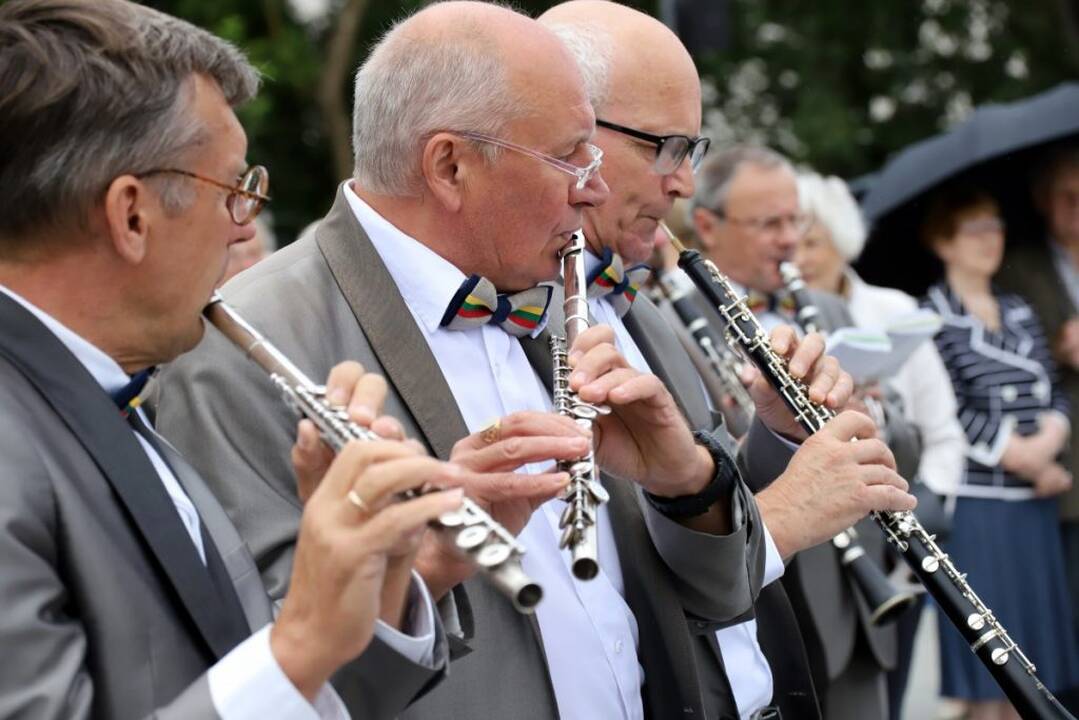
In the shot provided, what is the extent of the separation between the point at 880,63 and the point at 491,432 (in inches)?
658

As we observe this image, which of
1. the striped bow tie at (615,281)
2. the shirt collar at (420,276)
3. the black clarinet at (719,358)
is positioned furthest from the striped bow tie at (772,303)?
the shirt collar at (420,276)

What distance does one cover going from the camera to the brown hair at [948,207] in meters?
6.95

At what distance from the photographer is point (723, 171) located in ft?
19.6

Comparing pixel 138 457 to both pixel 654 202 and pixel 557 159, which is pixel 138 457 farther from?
pixel 654 202

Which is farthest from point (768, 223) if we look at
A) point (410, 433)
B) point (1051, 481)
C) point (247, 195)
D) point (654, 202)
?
point (247, 195)

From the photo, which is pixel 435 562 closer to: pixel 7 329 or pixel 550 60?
pixel 7 329

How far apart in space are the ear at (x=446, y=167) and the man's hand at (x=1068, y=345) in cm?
466

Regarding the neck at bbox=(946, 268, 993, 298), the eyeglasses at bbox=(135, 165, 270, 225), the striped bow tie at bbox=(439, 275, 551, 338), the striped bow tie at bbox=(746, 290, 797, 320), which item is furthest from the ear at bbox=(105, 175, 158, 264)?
the neck at bbox=(946, 268, 993, 298)

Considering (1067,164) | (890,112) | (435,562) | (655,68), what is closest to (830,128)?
(890,112)

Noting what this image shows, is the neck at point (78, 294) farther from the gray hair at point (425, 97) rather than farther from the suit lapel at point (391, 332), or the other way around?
the gray hair at point (425, 97)

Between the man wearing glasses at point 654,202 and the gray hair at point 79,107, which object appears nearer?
the gray hair at point 79,107

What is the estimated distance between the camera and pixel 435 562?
2438 millimetres

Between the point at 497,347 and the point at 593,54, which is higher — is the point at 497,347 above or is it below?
below

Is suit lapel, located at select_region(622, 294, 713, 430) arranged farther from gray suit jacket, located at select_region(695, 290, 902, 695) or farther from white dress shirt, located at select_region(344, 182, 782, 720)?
gray suit jacket, located at select_region(695, 290, 902, 695)
